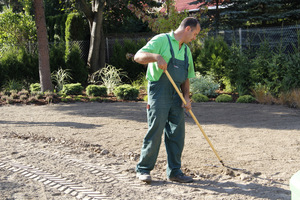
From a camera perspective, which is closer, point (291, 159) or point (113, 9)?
point (291, 159)

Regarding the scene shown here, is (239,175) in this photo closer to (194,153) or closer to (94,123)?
(194,153)

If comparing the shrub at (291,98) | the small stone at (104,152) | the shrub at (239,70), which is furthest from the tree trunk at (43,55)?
the shrub at (291,98)

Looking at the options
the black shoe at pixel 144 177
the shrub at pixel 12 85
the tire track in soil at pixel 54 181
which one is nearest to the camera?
the tire track in soil at pixel 54 181

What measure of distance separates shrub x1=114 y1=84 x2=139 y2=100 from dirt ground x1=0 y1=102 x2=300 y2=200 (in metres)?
2.09

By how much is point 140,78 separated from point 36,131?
8077 mm

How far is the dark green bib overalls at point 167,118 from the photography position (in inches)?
162

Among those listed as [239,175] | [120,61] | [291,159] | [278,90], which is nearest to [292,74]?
[278,90]

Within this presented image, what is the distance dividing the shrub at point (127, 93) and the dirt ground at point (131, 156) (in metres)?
2.09

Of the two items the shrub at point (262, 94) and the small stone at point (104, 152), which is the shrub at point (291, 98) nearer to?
the shrub at point (262, 94)

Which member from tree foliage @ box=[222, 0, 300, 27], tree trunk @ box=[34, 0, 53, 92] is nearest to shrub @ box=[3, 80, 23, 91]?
tree trunk @ box=[34, 0, 53, 92]

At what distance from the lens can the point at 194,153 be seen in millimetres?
5512

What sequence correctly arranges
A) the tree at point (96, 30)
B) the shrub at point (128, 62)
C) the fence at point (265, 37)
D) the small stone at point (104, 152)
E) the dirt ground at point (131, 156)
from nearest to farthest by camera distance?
the dirt ground at point (131, 156), the small stone at point (104, 152), the fence at point (265, 37), the tree at point (96, 30), the shrub at point (128, 62)

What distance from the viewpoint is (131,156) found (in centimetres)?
544

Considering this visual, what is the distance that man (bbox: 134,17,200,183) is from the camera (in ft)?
13.2
